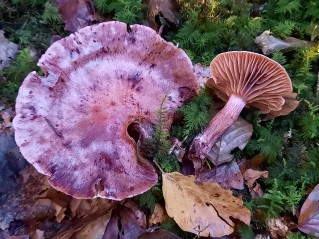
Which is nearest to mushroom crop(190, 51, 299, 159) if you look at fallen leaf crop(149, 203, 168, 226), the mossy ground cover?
the mossy ground cover

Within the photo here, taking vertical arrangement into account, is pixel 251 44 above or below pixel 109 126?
above

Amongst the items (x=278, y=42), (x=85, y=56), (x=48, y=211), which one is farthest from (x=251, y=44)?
(x=48, y=211)

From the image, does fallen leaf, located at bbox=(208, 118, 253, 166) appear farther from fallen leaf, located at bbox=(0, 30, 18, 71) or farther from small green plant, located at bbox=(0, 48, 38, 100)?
fallen leaf, located at bbox=(0, 30, 18, 71)

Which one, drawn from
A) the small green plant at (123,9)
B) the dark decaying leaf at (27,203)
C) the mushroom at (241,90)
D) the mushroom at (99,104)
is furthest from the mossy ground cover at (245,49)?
the dark decaying leaf at (27,203)

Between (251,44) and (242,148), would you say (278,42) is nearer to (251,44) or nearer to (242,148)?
(251,44)

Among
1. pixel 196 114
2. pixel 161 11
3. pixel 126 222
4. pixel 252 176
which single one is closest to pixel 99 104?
pixel 196 114

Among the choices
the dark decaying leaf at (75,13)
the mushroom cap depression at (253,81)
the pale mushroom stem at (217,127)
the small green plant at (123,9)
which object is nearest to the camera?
the mushroom cap depression at (253,81)

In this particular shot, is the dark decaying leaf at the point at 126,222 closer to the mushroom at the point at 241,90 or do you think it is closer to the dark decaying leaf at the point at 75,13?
the mushroom at the point at 241,90
